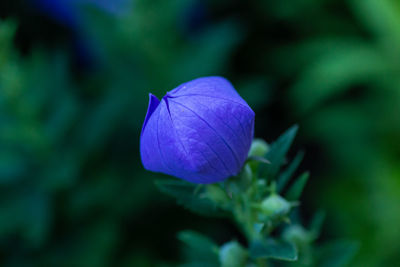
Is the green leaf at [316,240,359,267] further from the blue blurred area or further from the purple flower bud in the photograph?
the blue blurred area

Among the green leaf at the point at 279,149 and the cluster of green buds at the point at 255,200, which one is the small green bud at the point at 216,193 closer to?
the cluster of green buds at the point at 255,200

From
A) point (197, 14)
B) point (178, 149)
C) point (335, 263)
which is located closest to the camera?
point (178, 149)

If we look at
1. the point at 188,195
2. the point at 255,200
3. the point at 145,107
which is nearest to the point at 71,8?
the point at 145,107

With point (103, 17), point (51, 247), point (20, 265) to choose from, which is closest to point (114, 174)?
point (51, 247)

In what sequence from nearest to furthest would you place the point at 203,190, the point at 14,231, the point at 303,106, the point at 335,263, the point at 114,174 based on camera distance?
the point at 203,190
the point at 335,263
the point at 14,231
the point at 114,174
the point at 303,106

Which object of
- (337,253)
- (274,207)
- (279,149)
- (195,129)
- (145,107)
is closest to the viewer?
(195,129)

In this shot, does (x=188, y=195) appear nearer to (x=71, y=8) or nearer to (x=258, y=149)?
(x=258, y=149)

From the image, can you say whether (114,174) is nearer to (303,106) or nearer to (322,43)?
(303,106)
